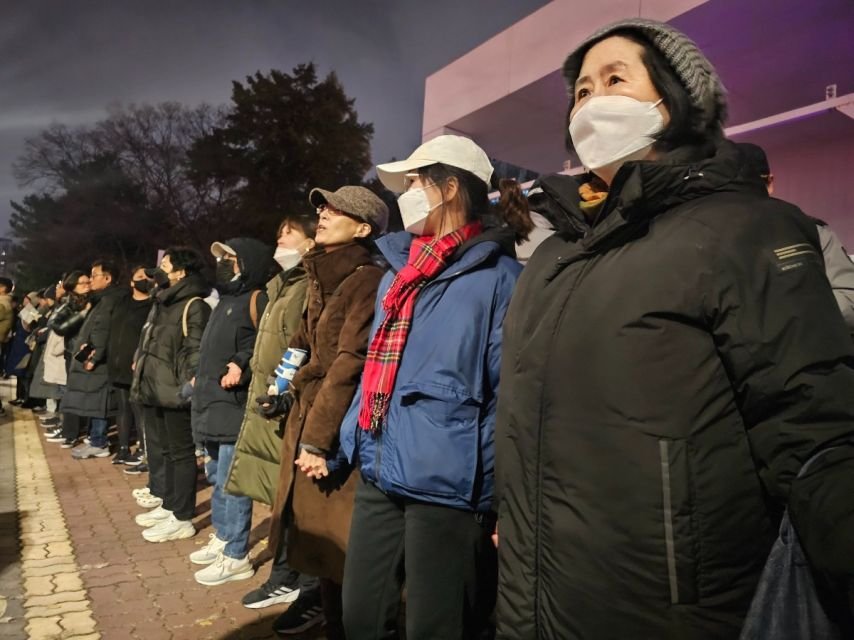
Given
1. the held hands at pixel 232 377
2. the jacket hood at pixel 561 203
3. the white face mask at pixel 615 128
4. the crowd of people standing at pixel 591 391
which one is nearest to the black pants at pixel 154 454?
the held hands at pixel 232 377

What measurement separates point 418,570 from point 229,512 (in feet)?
7.78

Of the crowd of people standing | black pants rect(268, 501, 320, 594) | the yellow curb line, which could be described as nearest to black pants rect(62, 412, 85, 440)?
the yellow curb line

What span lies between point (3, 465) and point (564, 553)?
7.68m

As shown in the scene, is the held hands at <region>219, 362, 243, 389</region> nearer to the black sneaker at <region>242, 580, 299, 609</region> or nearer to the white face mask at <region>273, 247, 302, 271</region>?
the white face mask at <region>273, 247, 302, 271</region>

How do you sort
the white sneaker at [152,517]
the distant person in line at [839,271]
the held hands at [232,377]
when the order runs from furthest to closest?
1. the white sneaker at [152,517]
2. the held hands at [232,377]
3. the distant person in line at [839,271]

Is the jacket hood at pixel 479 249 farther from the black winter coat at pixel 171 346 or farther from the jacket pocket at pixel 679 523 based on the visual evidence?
the black winter coat at pixel 171 346

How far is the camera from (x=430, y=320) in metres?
2.29

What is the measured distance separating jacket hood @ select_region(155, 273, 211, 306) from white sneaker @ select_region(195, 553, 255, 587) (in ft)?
6.71

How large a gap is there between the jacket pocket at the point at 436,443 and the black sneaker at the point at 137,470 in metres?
5.71

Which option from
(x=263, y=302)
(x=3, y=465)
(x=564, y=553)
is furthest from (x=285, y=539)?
(x=3, y=465)

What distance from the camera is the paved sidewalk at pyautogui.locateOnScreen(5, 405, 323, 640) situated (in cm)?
344

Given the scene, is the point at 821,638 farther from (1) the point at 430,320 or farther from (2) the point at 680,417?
(1) the point at 430,320

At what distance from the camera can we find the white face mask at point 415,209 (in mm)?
2553

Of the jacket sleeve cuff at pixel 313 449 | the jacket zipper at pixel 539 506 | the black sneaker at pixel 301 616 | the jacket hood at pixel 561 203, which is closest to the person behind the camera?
the jacket zipper at pixel 539 506
